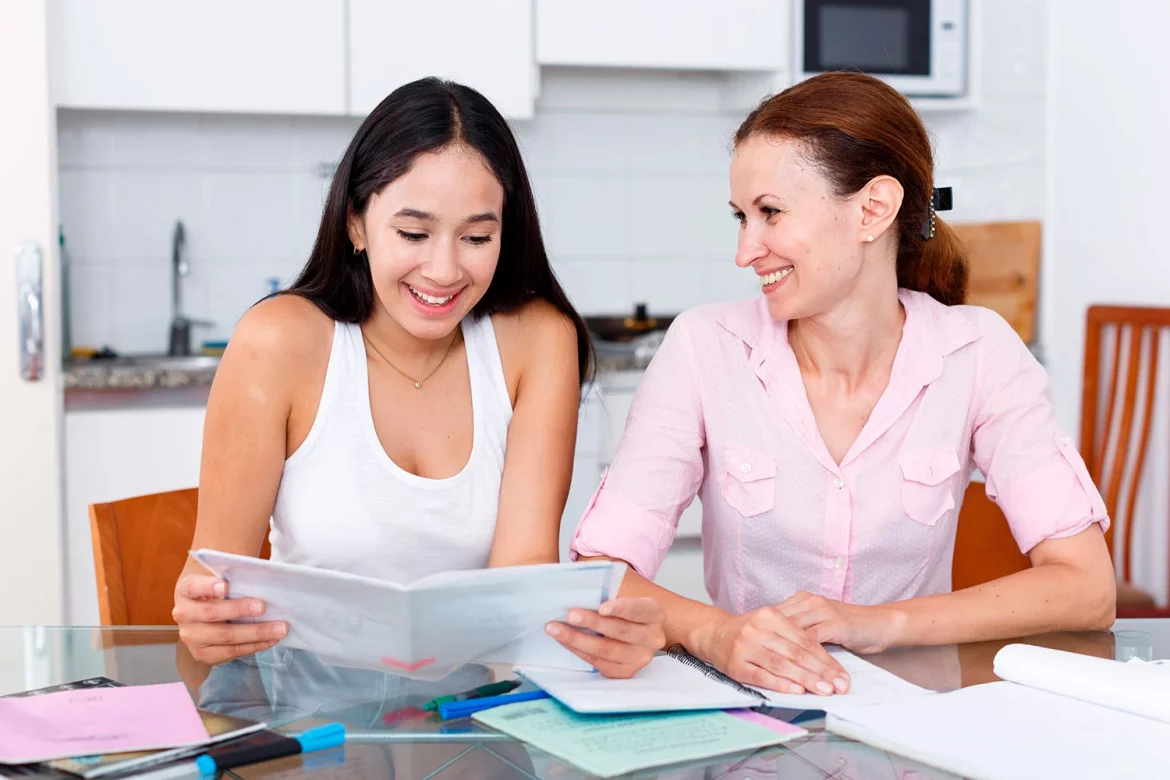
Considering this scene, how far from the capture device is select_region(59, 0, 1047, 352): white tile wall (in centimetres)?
314

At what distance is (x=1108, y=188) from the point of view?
297 centimetres

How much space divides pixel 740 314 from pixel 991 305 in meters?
1.88

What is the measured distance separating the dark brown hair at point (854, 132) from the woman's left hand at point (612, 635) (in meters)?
0.63

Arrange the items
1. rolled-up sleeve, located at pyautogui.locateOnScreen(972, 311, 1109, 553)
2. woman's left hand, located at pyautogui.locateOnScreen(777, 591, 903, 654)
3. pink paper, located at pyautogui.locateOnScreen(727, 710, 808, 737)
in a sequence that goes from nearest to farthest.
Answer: pink paper, located at pyautogui.locateOnScreen(727, 710, 808, 737) < woman's left hand, located at pyautogui.locateOnScreen(777, 591, 903, 654) < rolled-up sleeve, located at pyautogui.locateOnScreen(972, 311, 1109, 553)

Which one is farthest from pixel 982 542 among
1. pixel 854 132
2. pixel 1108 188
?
pixel 1108 188

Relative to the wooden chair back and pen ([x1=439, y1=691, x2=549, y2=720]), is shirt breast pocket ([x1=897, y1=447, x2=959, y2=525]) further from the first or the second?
the wooden chair back

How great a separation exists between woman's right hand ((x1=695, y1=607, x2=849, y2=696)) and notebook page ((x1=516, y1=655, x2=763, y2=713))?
0.03m

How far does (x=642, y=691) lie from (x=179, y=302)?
2.37m

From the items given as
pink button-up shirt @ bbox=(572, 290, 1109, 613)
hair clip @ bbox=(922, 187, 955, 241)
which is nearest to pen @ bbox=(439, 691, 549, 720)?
pink button-up shirt @ bbox=(572, 290, 1109, 613)

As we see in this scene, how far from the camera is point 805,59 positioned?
3223mm

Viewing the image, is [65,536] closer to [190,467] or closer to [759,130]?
[190,467]

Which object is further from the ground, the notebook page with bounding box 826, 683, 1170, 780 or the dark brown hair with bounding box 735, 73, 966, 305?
the dark brown hair with bounding box 735, 73, 966, 305

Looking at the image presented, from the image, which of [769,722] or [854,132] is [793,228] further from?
[769,722]

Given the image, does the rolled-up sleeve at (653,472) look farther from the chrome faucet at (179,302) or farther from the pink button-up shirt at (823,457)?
the chrome faucet at (179,302)
